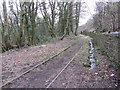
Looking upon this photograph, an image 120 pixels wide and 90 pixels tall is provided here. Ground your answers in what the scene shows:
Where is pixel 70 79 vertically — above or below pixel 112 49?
below

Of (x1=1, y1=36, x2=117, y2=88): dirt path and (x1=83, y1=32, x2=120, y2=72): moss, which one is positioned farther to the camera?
(x1=83, y1=32, x2=120, y2=72): moss

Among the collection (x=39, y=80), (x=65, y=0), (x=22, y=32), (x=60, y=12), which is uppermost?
(x=65, y=0)

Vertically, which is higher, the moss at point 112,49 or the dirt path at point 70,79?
the moss at point 112,49

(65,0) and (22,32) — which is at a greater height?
(65,0)

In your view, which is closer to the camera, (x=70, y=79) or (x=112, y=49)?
(x=70, y=79)

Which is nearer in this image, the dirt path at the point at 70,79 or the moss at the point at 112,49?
the dirt path at the point at 70,79

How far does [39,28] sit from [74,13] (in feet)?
28.7

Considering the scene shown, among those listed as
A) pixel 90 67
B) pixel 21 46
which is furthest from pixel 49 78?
pixel 21 46

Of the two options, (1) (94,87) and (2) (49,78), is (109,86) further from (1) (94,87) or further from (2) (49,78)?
(2) (49,78)

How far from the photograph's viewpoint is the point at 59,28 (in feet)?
115

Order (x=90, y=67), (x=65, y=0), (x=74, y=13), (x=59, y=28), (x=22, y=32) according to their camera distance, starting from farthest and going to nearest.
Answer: (x=74, y=13), (x=59, y=28), (x=65, y=0), (x=22, y=32), (x=90, y=67)

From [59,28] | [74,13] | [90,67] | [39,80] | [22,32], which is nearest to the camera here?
[39,80]

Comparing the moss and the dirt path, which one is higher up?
the moss

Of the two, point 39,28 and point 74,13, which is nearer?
point 39,28
